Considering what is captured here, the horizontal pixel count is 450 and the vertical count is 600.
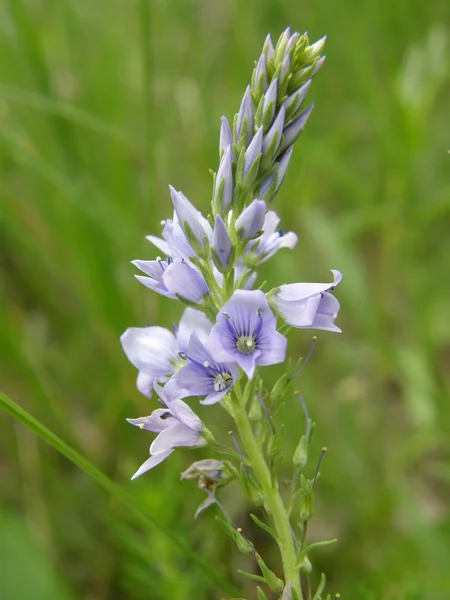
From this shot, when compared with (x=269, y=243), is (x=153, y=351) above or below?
below

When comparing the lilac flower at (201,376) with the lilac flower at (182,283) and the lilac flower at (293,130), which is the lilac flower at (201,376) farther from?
the lilac flower at (293,130)

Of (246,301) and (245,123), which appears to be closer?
(246,301)

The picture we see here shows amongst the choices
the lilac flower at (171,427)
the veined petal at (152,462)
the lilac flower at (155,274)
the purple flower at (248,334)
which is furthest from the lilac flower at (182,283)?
the veined petal at (152,462)

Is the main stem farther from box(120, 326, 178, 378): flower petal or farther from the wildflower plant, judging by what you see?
box(120, 326, 178, 378): flower petal

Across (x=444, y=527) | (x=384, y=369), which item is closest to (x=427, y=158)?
(x=384, y=369)

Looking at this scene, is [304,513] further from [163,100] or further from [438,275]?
[163,100]

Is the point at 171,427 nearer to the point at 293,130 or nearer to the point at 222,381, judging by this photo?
the point at 222,381

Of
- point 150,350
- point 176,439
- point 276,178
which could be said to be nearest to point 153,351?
point 150,350

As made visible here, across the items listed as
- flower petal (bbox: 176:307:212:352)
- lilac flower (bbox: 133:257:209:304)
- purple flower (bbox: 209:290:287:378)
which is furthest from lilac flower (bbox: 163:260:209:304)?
flower petal (bbox: 176:307:212:352)
